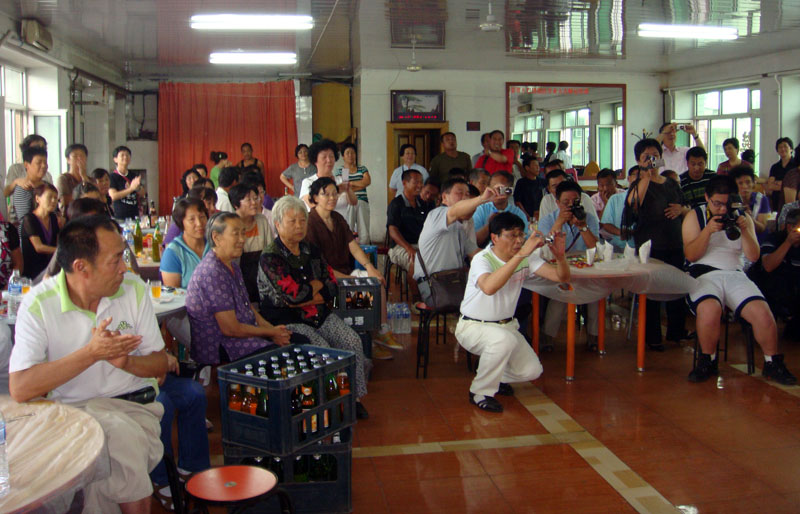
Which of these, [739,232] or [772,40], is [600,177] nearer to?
[739,232]

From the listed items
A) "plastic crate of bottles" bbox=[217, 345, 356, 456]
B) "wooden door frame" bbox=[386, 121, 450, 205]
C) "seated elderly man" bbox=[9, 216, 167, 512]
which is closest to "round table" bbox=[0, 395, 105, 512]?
"seated elderly man" bbox=[9, 216, 167, 512]

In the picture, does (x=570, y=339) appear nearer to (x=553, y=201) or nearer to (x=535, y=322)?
(x=535, y=322)

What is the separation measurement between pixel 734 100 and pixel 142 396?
11.9 metres

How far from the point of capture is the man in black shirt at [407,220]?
644 cm

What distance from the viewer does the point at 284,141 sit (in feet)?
46.8

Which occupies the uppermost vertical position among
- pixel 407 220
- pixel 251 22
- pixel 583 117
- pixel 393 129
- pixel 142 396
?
pixel 251 22

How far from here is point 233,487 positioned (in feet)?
7.40

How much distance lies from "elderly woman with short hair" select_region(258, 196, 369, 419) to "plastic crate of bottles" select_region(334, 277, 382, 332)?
0.25 metres

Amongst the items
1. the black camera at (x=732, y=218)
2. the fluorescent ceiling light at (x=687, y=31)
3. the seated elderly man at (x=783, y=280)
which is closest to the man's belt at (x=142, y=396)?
the black camera at (x=732, y=218)

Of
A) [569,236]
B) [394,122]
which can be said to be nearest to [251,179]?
[569,236]

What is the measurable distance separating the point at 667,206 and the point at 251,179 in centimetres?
333

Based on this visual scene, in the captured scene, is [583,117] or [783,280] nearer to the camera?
[783,280]

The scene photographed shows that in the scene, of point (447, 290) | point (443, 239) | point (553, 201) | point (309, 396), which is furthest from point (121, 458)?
point (553, 201)

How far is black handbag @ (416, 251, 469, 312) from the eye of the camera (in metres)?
4.89
